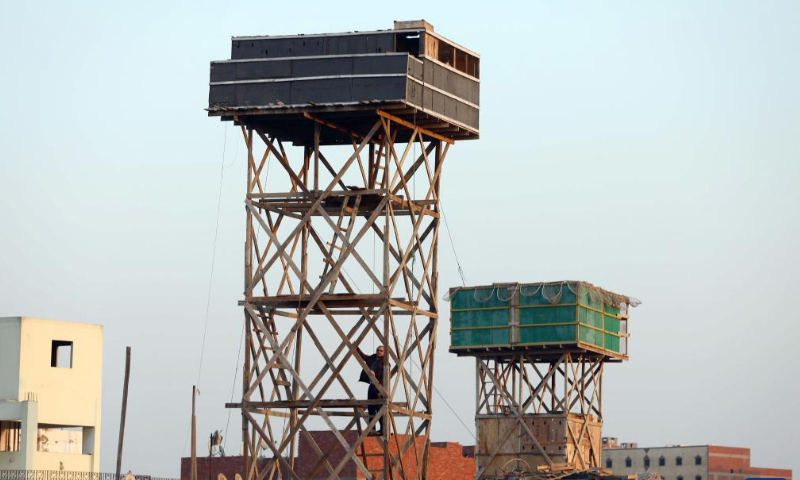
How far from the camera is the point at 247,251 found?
50688 millimetres

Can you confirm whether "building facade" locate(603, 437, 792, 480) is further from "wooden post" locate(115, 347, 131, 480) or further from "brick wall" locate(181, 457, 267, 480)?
"wooden post" locate(115, 347, 131, 480)

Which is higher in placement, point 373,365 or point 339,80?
point 339,80

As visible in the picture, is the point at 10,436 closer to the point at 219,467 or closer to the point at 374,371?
the point at 374,371

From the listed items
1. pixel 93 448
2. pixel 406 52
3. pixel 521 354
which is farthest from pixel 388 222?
pixel 521 354

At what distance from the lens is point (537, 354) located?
80.6 meters

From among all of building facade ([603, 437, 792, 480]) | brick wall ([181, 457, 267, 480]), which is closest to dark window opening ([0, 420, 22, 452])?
brick wall ([181, 457, 267, 480])

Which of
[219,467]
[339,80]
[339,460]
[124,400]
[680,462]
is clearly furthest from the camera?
[680,462]

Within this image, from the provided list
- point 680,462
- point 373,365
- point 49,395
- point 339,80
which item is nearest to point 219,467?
point 49,395

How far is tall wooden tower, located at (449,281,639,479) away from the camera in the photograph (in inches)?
3098

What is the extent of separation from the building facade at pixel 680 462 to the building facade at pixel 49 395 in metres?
104

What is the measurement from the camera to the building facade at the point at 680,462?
166500 mm

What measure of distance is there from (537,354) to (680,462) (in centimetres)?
9147

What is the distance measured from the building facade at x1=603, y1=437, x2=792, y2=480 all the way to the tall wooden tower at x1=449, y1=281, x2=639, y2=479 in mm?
84533

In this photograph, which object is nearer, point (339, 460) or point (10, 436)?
point (10, 436)
